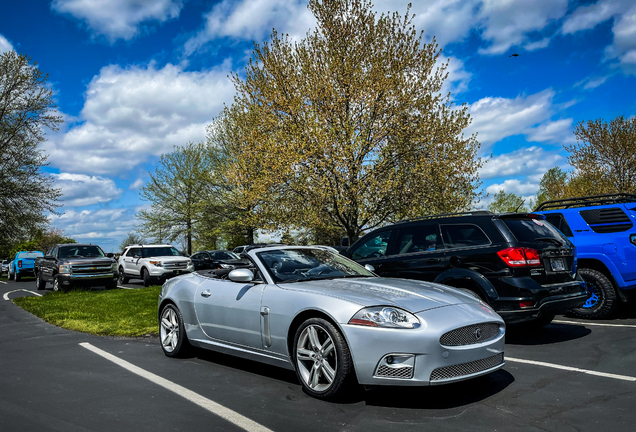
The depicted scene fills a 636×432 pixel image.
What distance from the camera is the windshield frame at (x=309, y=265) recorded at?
5.19m

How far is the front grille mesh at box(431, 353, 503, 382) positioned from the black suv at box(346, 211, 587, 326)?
2.01 m

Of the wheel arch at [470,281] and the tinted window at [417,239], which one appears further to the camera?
the tinted window at [417,239]

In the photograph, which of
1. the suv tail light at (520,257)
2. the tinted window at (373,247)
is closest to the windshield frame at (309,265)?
the suv tail light at (520,257)

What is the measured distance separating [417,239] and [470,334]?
339cm

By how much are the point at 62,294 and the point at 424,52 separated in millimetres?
15502

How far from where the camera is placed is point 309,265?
18.0 ft

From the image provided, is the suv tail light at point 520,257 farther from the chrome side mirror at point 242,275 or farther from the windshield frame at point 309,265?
the chrome side mirror at point 242,275

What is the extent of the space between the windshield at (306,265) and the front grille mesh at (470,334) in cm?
161

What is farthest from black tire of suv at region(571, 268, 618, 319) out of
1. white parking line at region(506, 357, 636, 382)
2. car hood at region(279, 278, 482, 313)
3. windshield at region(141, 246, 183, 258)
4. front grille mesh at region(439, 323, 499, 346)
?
windshield at region(141, 246, 183, 258)

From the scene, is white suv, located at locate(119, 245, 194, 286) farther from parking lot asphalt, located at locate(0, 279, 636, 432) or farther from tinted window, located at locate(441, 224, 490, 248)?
tinted window, located at locate(441, 224, 490, 248)

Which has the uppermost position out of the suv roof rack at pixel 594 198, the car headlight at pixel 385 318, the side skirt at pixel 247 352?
the suv roof rack at pixel 594 198

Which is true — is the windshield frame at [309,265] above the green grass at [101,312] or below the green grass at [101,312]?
above

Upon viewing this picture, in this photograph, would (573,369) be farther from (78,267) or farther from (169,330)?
(78,267)

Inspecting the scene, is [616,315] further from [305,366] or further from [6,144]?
[6,144]
